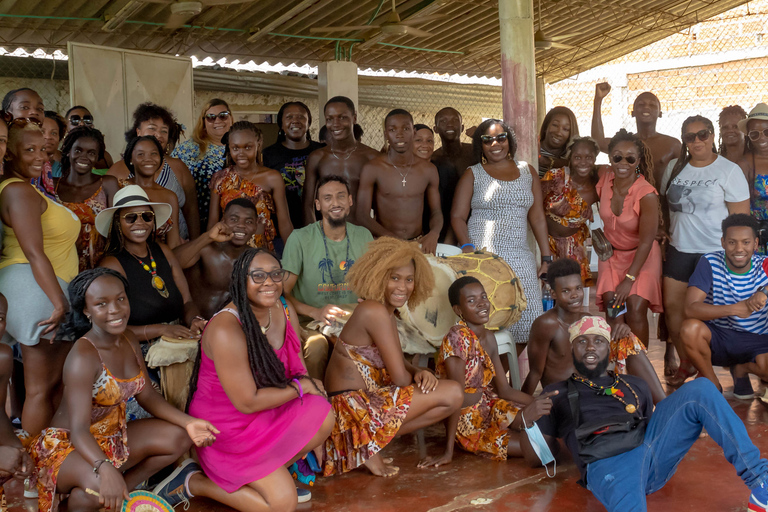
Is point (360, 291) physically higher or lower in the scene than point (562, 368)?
higher

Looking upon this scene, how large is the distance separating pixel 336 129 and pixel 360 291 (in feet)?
5.46

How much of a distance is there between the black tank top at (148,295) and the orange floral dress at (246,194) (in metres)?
0.88

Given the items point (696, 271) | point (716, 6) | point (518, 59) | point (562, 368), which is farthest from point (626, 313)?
point (716, 6)

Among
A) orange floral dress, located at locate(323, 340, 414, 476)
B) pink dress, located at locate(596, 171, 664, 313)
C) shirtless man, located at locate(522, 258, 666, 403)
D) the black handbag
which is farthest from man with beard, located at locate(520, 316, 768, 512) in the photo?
pink dress, located at locate(596, 171, 664, 313)

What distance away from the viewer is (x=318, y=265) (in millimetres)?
4559

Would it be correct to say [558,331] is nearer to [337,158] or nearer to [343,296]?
[343,296]

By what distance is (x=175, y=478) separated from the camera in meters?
3.56

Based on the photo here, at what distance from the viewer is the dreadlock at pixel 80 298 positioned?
3.33 meters

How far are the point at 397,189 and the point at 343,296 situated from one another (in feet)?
3.16

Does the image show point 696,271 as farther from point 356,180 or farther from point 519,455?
point 356,180

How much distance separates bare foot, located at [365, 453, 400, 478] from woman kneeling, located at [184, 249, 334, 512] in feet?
1.56

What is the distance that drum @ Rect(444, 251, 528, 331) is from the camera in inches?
186

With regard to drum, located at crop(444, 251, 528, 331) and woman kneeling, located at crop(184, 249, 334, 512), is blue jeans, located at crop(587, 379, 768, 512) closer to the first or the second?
woman kneeling, located at crop(184, 249, 334, 512)

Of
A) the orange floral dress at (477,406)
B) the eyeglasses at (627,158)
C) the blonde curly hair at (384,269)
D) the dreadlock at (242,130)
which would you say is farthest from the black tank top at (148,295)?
the eyeglasses at (627,158)
